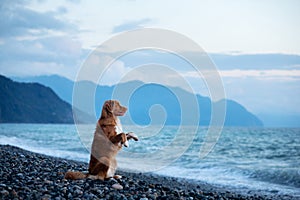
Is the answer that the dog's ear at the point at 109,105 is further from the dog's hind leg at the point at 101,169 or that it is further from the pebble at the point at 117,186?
the pebble at the point at 117,186

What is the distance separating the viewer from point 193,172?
18516 millimetres

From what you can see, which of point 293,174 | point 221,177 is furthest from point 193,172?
point 293,174

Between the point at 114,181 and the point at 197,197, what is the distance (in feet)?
6.54

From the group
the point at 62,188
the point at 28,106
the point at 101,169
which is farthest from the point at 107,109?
the point at 28,106

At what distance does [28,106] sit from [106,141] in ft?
535

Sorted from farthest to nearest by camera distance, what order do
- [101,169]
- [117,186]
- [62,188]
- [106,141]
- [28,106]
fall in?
[28,106], [101,169], [106,141], [117,186], [62,188]

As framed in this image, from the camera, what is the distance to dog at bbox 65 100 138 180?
9.38 metres

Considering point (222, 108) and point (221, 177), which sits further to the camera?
point (221, 177)

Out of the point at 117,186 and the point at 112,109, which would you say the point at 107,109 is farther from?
the point at 117,186

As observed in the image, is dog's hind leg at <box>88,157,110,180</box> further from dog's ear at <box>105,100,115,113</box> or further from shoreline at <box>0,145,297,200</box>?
dog's ear at <box>105,100,115,113</box>

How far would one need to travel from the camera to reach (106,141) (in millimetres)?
9414

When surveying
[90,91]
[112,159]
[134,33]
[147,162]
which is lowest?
[147,162]

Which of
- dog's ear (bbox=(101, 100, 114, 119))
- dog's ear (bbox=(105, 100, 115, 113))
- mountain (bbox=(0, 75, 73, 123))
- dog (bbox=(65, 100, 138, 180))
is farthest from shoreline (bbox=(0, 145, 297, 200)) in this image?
mountain (bbox=(0, 75, 73, 123))

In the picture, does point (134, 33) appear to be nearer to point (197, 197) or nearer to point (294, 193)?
point (197, 197)
